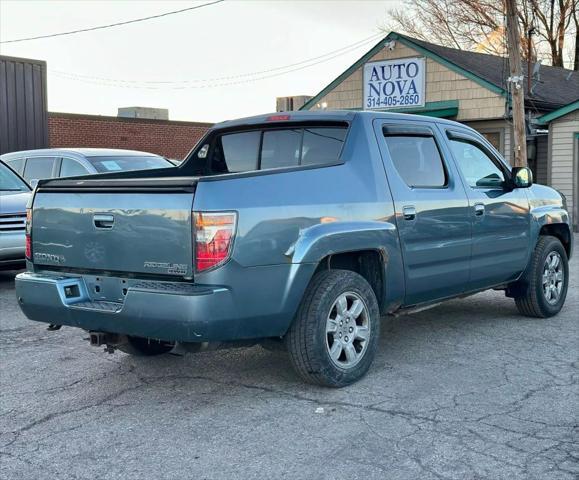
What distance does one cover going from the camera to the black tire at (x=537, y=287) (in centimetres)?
727

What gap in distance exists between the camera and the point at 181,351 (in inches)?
185

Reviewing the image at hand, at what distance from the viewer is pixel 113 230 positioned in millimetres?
4672

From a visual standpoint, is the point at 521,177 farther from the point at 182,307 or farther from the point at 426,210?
the point at 182,307

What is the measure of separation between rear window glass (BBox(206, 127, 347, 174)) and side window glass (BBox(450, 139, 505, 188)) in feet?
4.29

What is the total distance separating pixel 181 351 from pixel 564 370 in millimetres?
2822

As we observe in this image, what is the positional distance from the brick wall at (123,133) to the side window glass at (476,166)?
2278 cm

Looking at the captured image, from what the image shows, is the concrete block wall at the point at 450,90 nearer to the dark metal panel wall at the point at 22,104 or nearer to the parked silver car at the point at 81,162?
the dark metal panel wall at the point at 22,104

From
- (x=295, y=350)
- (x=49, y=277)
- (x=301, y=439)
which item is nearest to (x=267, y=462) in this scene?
(x=301, y=439)

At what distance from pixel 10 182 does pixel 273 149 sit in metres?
5.50

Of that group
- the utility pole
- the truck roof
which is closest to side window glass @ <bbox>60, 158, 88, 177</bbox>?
the truck roof

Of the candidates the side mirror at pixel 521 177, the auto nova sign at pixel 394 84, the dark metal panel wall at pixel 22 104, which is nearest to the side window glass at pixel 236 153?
the side mirror at pixel 521 177

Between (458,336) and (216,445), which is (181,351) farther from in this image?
(458,336)

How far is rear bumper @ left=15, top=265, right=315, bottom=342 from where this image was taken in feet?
14.2

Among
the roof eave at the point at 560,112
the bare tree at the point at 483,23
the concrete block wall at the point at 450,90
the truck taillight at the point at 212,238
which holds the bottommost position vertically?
the truck taillight at the point at 212,238
